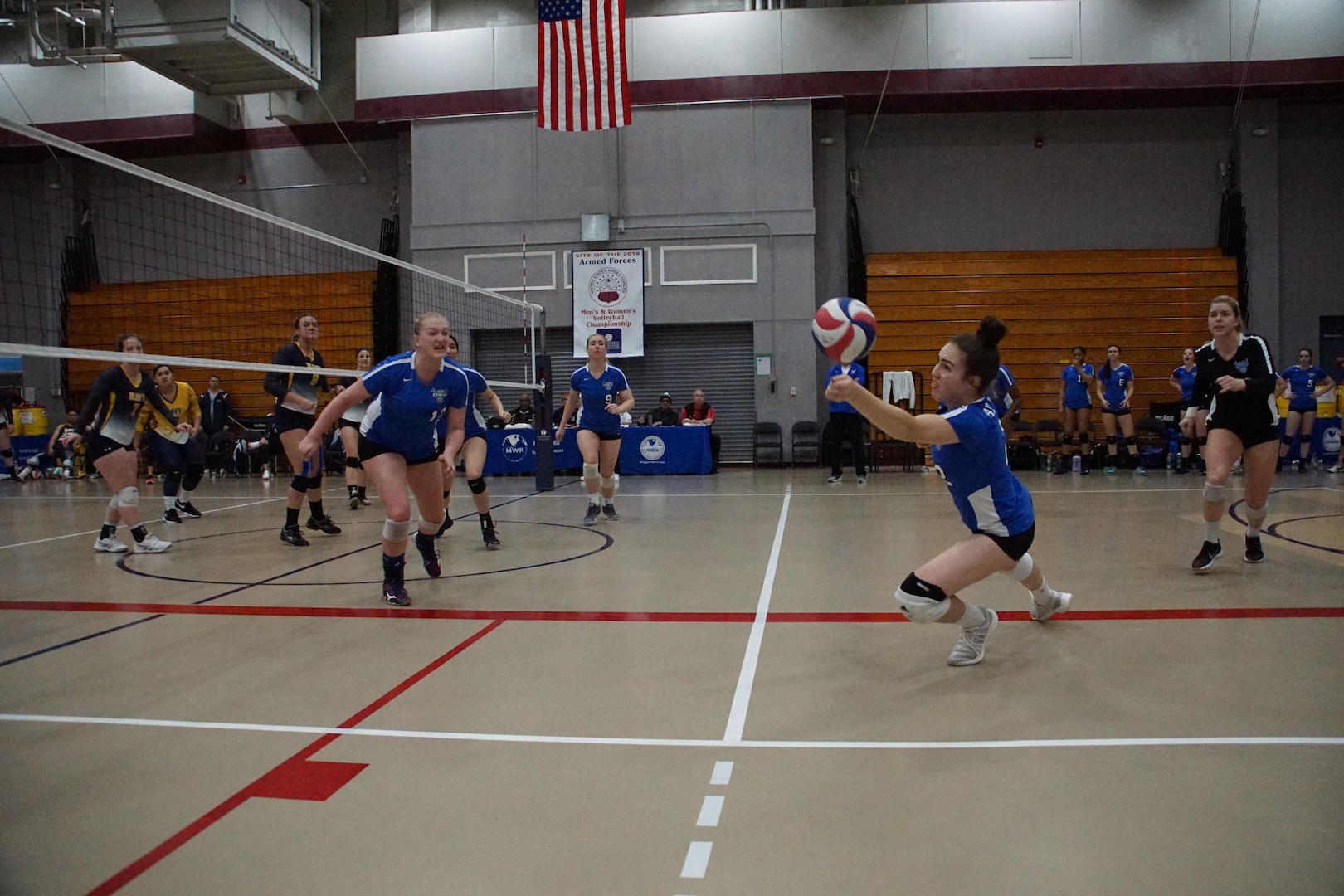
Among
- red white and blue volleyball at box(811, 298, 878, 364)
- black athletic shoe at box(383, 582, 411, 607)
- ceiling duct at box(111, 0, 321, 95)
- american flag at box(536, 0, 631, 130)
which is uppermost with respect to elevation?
ceiling duct at box(111, 0, 321, 95)

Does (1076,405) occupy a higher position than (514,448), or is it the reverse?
(1076,405)

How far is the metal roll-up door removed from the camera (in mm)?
17641

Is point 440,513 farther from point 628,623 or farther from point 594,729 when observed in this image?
point 594,729

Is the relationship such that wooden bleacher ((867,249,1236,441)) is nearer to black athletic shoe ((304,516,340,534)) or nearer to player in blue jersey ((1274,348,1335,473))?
player in blue jersey ((1274,348,1335,473))

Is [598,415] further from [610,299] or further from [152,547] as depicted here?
[610,299]

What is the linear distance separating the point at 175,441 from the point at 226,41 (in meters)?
9.34

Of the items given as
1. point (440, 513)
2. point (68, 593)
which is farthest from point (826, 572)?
point (68, 593)

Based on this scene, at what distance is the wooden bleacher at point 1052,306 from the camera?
16781mm

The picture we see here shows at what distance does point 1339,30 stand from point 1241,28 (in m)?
1.54

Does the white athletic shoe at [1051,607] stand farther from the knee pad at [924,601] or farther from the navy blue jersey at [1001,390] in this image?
the navy blue jersey at [1001,390]

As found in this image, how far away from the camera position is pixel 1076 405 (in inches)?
587

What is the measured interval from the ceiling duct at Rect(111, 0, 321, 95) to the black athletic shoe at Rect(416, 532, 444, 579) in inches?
500

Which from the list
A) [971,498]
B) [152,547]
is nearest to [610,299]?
[152,547]

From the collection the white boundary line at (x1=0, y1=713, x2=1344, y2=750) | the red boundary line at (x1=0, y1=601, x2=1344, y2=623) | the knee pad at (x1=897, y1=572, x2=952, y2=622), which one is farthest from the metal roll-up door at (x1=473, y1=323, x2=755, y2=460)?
the white boundary line at (x1=0, y1=713, x2=1344, y2=750)
